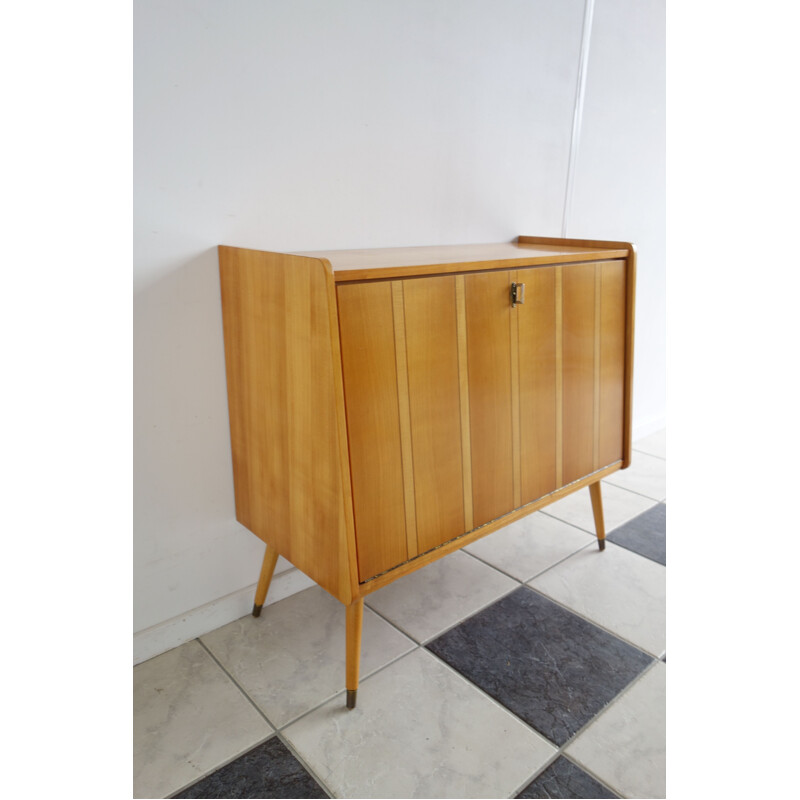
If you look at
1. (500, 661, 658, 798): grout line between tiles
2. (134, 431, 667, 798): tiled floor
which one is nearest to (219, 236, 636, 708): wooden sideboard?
(134, 431, 667, 798): tiled floor

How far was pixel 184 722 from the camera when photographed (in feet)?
4.33

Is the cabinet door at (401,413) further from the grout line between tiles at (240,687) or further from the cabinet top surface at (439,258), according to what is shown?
the grout line between tiles at (240,687)

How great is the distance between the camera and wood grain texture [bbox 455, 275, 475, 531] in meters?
1.34

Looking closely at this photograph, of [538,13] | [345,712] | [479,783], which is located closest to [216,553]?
[345,712]

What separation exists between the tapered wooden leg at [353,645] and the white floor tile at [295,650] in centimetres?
7

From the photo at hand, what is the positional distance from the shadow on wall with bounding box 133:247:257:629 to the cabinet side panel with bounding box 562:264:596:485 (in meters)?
0.80

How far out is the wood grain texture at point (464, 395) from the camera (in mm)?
1344

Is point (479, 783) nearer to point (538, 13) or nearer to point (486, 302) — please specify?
point (486, 302)

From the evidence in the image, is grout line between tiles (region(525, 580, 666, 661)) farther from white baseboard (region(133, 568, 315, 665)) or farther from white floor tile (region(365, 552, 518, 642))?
white baseboard (region(133, 568, 315, 665))

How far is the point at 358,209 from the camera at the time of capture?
166 centimetres

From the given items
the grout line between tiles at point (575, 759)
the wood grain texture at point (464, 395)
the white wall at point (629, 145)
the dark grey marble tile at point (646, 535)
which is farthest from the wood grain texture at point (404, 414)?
the white wall at point (629, 145)

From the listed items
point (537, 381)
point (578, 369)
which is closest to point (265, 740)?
point (537, 381)

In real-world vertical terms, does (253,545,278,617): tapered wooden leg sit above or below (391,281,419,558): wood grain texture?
below

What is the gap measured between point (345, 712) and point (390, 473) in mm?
495
